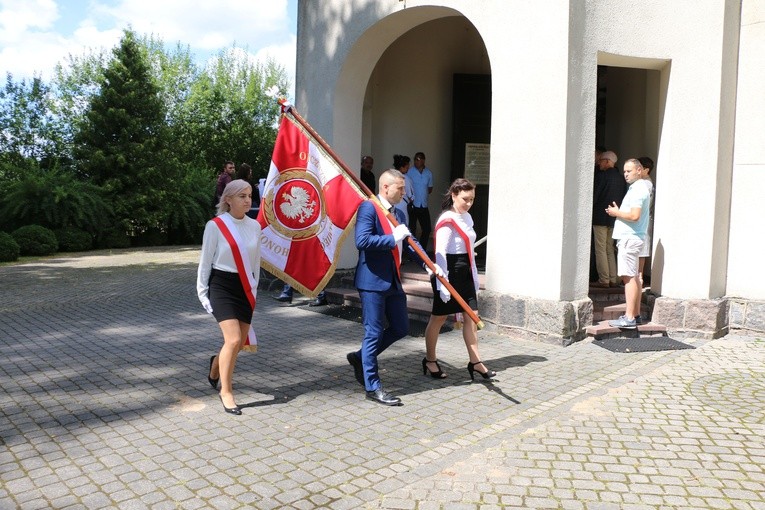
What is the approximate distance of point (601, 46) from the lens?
788 centimetres

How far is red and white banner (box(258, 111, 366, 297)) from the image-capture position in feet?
19.7

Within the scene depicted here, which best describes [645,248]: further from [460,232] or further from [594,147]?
[460,232]

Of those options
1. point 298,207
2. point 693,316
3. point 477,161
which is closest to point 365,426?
point 298,207

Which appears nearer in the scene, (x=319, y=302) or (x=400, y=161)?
(x=319, y=302)

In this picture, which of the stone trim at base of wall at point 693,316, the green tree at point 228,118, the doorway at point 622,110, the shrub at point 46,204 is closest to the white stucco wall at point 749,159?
the stone trim at base of wall at point 693,316

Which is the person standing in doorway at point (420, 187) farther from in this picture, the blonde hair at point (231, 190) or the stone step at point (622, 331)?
the blonde hair at point (231, 190)

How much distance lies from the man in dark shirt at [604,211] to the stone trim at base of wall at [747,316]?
1555mm

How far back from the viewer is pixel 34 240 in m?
17.5

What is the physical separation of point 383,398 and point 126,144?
17713mm

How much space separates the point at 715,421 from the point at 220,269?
3.92m

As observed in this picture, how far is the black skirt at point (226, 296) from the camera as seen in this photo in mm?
5236

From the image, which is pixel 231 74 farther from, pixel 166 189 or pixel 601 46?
pixel 601 46

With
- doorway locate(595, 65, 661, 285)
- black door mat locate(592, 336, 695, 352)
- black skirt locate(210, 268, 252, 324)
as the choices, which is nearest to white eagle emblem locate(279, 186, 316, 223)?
black skirt locate(210, 268, 252, 324)

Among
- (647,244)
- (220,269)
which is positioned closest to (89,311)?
(220,269)
